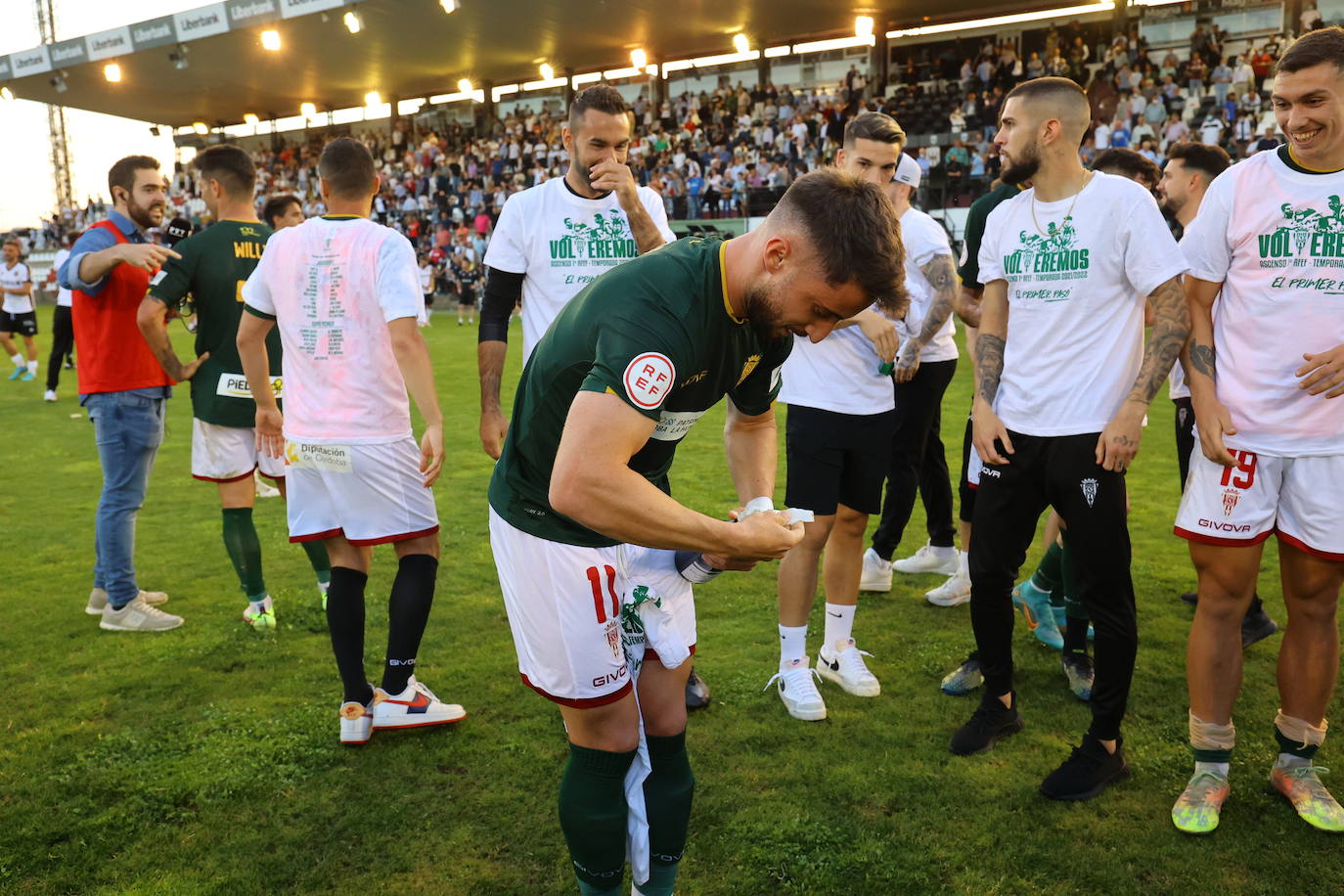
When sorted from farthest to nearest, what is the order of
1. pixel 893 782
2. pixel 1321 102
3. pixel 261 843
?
1. pixel 893 782
2. pixel 261 843
3. pixel 1321 102

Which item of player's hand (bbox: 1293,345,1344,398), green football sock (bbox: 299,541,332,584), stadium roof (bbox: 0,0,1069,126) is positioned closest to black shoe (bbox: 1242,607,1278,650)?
player's hand (bbox: 1293,345,1344,398)

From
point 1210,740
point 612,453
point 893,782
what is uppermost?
point 612,453

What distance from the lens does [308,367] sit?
3.88 meters

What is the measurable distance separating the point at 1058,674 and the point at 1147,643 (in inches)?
26.6

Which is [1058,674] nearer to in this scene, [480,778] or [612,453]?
[480,778]

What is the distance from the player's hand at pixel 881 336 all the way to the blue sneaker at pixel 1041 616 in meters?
1.75

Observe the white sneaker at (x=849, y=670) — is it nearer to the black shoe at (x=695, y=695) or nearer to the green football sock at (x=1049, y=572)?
the black shoe at (x=695, y=695)

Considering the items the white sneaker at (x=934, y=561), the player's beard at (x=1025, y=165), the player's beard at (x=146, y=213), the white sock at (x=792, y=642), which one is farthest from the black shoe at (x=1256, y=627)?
the player's beard at (x=146, y=213)

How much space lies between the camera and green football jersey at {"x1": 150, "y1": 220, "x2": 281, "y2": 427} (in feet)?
16.3

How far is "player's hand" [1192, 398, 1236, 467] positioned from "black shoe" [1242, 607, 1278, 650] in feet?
6.44

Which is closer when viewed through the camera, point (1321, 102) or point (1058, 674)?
point (1321, 102)

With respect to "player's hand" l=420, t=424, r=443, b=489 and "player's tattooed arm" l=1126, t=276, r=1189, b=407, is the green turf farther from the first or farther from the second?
"player's tattooed arm" l=1126, t=276, r=1189, b=407

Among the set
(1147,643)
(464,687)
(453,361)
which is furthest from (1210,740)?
(453,361)

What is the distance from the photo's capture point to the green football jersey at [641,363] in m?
1.92
